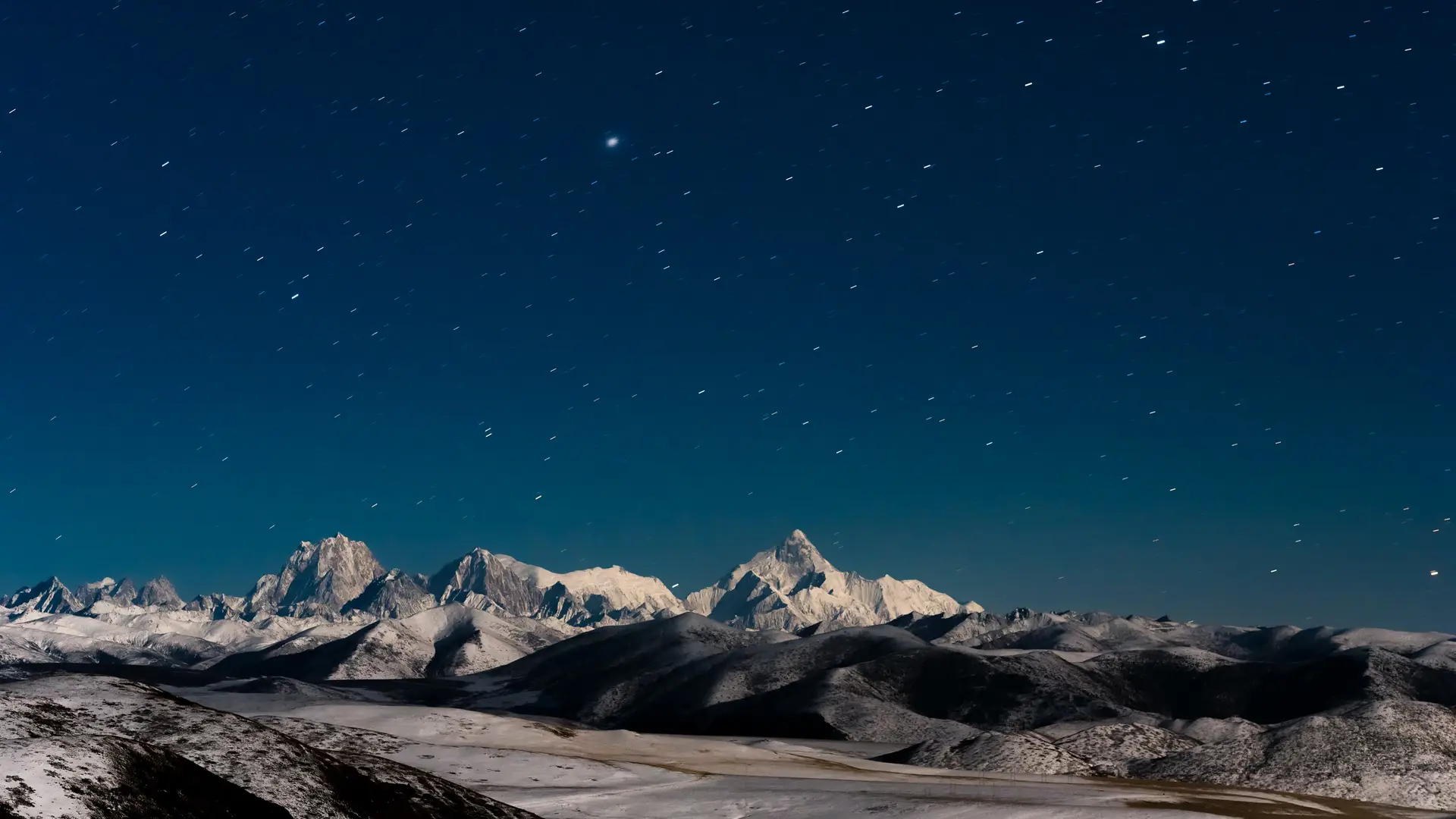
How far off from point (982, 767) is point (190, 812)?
3829 inches

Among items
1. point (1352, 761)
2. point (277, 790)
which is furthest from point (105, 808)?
point (1352, 761)

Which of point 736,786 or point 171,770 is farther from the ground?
point 171,770

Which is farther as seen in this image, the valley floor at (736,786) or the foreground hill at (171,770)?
the valley floor at (736,786)

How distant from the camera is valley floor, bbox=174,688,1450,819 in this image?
64.4 metres

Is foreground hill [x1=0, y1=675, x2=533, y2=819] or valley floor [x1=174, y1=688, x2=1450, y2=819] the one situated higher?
foreground hill [x1=0, y1=675, x2=533, y2=819]

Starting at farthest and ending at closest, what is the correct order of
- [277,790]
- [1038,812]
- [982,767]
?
[982,767] < [1038,812] < [277,790]

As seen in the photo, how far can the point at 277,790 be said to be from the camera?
126 ft

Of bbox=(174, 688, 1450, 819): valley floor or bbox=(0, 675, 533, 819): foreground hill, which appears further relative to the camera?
bbox=(174, 688, 1450, 819): valley floor

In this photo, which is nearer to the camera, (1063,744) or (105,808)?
(105,808)

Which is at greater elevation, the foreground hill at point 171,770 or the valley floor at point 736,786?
the foreground hill at point 171,770

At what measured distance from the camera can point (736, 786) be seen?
3078 inches

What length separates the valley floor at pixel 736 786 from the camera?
64.4m

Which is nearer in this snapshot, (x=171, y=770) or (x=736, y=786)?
(x=171, y=770)

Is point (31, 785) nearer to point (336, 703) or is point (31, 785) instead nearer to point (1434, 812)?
point (1434, 812)
